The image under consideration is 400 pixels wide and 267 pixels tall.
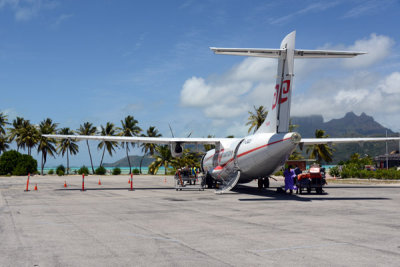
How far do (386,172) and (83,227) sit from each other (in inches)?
1541

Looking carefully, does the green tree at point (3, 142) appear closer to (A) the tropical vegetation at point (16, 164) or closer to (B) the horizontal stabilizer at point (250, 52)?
(A) the tropical vegetation at point (16, 164)

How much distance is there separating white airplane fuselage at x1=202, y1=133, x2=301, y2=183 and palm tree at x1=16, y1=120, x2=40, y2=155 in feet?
223

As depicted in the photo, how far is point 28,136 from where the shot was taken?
269ft

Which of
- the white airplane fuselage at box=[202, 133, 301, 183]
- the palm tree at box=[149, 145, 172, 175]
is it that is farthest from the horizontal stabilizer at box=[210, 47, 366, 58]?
the palm tree at box=[149, 145, 172, 175]

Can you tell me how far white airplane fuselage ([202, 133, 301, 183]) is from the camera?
18.1m

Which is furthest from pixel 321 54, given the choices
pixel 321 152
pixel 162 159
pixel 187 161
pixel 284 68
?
pixel 162 159

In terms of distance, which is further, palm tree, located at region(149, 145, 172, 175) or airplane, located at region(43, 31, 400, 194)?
palm tree, located at region(149, 145, 172, 175)

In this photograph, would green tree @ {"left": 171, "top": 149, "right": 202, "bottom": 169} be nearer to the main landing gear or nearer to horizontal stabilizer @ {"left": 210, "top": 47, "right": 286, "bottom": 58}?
the main landing gear

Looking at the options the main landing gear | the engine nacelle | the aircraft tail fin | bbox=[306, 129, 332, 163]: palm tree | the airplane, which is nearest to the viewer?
the airplane

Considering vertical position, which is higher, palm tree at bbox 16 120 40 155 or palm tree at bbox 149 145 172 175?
palm tree at bbox 16 120 40 155

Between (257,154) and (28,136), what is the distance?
2915 inches

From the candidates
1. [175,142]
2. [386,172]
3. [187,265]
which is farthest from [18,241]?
[386,172]

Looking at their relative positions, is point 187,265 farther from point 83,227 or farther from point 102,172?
point 102,172

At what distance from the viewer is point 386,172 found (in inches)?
1641
